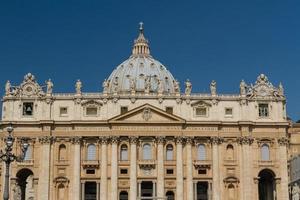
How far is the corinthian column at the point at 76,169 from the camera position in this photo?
73125 mm

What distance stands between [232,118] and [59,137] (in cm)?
2086

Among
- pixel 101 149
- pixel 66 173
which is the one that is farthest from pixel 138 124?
pixel 66 173

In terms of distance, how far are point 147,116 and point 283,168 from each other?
56.4 feet

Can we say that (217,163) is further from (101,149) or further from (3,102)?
(3,102)

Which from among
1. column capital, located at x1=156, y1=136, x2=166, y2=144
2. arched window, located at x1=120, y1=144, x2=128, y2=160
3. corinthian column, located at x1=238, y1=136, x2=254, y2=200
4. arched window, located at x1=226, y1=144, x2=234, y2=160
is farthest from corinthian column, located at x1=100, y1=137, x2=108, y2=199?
corinthian column, located at x1=238, y1=136, x2=254, y2=200

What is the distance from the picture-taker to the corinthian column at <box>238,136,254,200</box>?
73.5 meters

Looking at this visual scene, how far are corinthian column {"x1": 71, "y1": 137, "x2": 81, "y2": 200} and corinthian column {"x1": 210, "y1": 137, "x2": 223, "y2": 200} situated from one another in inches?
620

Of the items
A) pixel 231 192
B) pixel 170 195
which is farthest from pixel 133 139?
pixel 231 192

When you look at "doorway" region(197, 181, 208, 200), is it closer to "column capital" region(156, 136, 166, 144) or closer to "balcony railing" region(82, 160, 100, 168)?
"column capital" region(156, 136, 166, 144)

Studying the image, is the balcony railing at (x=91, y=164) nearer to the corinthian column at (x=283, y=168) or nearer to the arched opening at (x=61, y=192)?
the arched opening at (x=61, y=192)

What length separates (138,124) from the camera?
74.6m

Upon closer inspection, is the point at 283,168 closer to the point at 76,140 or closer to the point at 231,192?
the point at 231,192

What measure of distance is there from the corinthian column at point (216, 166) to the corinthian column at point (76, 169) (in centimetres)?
1575

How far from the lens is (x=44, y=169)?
7344 centimetres
